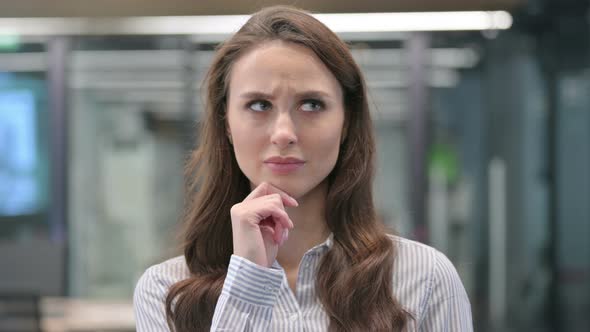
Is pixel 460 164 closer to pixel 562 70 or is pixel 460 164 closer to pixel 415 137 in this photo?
pixel 415 137

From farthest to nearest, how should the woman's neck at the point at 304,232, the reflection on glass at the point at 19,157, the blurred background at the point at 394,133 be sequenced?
→ 1. the reflection on glass at the point at 19,157
2. the blurred background at the point at 394,133
3. the woman's neck at the point at 304,232

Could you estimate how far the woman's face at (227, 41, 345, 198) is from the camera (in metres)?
1.05

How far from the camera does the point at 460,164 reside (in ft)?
14.2

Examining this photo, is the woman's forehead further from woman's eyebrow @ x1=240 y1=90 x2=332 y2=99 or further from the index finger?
the index finger

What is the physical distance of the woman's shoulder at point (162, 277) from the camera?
115 centimetres

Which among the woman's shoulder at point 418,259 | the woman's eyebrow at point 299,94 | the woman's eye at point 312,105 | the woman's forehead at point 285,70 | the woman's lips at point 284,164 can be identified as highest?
the woman's forehead at point 285,70

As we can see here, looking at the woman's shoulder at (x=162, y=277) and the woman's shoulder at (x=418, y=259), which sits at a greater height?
the woman's shoulder at (x=418, y=259)

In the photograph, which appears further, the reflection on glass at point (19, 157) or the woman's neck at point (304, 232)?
the reflection on glass at point (19, 157)

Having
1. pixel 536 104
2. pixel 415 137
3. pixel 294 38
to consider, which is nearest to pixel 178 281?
pixel 294 38

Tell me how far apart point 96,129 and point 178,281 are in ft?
11.5

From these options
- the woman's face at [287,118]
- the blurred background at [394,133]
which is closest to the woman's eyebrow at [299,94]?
the woman's face at [287,118]

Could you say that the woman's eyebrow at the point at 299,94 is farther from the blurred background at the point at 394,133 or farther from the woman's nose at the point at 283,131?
the blurred background at the point at 394,133

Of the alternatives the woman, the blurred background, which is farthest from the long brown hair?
the blurred background

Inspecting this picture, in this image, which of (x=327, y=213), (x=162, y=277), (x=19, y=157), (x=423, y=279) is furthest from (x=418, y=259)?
(x=19, y=157)
